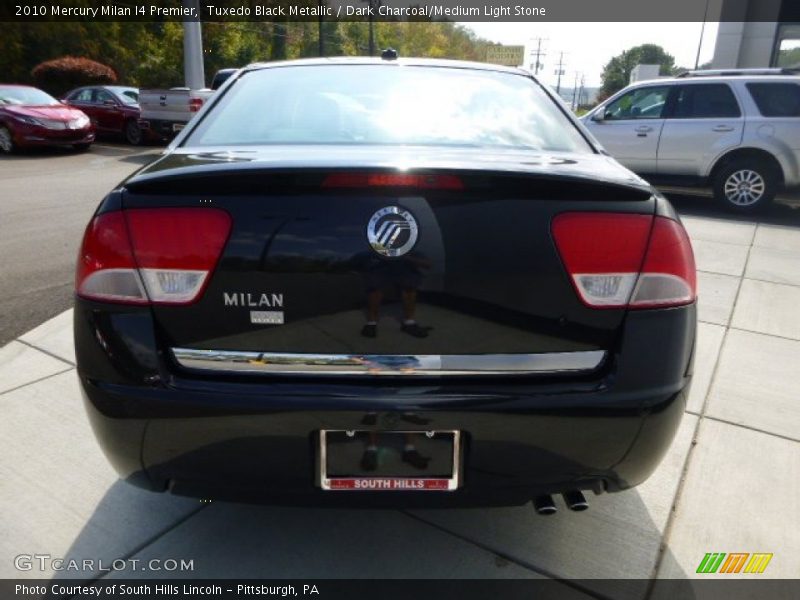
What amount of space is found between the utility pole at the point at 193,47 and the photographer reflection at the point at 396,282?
58.8ft

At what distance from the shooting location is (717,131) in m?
8.39

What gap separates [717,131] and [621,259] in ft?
26.0

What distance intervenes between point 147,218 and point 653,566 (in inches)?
74.9

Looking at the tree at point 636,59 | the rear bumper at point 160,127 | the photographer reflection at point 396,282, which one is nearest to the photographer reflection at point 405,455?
the photographer reflection at point 396,282

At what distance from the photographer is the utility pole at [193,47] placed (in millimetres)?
17206

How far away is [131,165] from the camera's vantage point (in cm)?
1245

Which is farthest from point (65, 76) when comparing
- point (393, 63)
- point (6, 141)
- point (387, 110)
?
point (387, 110)

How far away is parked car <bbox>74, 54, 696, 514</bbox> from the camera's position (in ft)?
5.32

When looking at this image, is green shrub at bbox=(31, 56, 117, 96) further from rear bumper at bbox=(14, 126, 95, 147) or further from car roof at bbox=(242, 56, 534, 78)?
car roof at bbox=(242, 56, 534, 78)

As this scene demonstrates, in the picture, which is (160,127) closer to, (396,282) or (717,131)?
(717,131)

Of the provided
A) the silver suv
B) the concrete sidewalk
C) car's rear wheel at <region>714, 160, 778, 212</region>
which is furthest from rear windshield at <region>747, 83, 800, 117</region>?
the concrete sidewalk

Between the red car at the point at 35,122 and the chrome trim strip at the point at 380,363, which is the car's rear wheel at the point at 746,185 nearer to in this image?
the chrome trim strip at the point at 380,363

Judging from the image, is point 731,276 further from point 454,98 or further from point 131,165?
point 131,165

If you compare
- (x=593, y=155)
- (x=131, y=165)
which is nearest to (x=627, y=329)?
(x=593, y=155)
